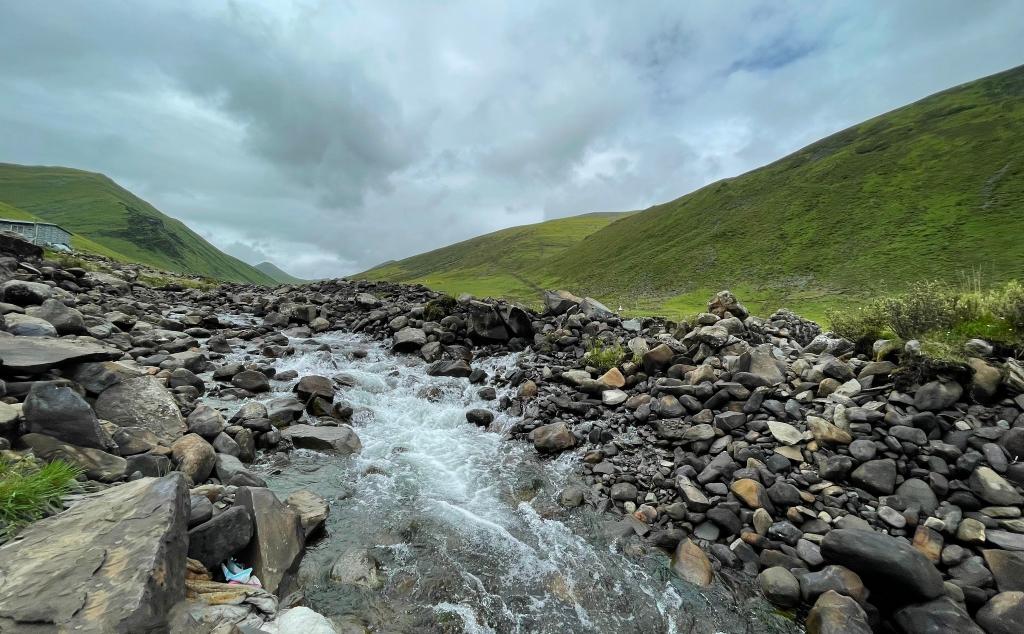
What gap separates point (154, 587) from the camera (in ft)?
15.1

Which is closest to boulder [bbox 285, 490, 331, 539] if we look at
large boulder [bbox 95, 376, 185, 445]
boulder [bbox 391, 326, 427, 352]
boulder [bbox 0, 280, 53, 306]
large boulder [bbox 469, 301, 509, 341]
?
large boulder [bbox 95, 376, 185, 445]

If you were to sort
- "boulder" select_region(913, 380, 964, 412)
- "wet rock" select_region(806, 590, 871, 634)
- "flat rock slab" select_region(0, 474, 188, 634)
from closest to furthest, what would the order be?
1. "flat rock slab" select_region(0, 474, 188, 634)
2. "wet rock" select_region(806, 590, 871, 634)
3. "boulder" select_region(913, 380, 964, 412)

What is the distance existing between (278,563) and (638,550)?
22.0 feet

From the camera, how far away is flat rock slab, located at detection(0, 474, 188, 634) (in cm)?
404

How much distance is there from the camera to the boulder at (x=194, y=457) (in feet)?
29.0

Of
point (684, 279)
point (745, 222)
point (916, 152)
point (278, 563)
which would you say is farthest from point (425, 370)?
point (916, 152)

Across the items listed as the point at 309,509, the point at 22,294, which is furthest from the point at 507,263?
the point at 309,509

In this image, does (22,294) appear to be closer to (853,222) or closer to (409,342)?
(409,342)

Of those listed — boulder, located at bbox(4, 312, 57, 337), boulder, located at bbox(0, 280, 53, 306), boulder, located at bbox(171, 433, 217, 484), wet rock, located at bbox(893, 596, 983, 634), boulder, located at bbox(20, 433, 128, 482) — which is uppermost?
boulder, located at bbox(0, 280, 53, 306)

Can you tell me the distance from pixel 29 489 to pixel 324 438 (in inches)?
286

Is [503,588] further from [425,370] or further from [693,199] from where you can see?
[693,199]

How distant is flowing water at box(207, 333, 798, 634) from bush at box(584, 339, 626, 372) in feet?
18.1

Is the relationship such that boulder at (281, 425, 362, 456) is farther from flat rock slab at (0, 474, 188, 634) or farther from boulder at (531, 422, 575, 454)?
flat rock slab at (0, 474, 188, 634)

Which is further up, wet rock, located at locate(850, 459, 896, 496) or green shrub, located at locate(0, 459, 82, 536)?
green shrub, located at locate(0, 459, 82, 536)
